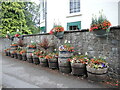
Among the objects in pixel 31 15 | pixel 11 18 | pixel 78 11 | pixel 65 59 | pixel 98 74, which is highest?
pixel 31 15

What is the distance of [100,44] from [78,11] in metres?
5.07

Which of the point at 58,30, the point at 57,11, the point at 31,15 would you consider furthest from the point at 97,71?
the point at 31,15

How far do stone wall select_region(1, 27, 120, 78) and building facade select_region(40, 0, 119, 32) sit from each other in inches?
107

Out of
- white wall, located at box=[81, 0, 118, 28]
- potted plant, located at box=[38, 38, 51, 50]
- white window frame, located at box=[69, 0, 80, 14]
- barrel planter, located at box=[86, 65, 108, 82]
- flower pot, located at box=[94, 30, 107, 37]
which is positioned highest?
white window frame, located at box=[69, 0, 80, 14]

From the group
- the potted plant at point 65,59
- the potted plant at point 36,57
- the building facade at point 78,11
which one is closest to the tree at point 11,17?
the building facade at point 78,11

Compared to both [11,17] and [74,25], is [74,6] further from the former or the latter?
[11,17]

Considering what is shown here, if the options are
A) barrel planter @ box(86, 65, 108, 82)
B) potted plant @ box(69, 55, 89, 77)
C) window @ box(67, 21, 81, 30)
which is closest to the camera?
barrel planter @ box(86, 65, 108, 82)

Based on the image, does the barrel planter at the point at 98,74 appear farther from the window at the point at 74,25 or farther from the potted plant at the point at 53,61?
the window at the point at 74,25

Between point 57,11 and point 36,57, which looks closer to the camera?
point 36,57

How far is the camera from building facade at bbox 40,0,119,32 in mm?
7090

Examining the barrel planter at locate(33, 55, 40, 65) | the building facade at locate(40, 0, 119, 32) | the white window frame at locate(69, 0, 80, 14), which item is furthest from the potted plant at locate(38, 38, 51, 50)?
the white window frame at locate(69, 0, 80, 14)

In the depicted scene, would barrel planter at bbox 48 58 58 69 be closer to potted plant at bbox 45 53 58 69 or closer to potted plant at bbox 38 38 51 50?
potted plant at bbox 45 53 58 69

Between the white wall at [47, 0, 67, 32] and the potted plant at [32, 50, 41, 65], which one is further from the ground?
the white wall at [47, 0, 67, 32]

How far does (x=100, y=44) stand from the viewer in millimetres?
4375
